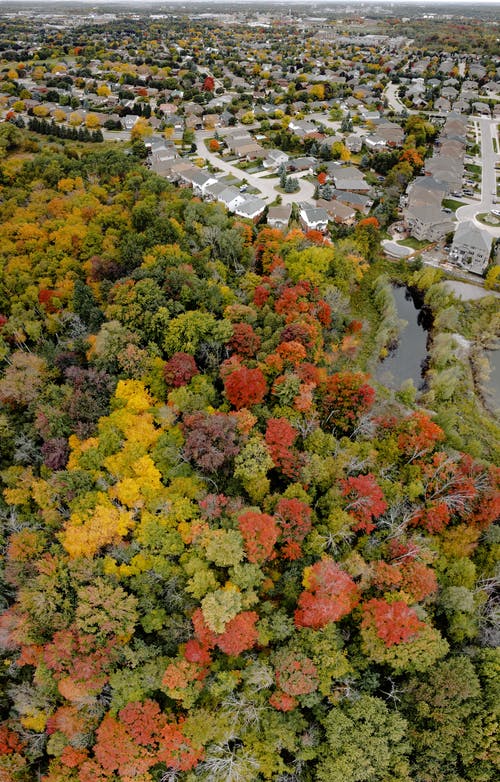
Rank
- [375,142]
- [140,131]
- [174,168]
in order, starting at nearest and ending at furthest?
[174,168] → [140,131] → [375,142]

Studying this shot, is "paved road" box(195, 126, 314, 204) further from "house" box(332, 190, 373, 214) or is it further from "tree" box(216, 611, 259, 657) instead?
"tree" box(216, 611, 259, 657)

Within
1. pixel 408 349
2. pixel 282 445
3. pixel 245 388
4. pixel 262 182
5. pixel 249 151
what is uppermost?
Answer: pixel 249 151

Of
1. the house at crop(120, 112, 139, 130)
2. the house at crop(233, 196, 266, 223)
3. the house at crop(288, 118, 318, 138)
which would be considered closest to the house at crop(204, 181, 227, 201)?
the house at crop(233, 196, 266, 223)

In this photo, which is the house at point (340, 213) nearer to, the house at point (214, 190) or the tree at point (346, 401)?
the house at point (214, 190)

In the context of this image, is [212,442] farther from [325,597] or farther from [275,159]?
[275,159]

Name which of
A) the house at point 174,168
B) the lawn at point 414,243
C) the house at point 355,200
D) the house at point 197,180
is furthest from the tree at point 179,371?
the house at point 174,168

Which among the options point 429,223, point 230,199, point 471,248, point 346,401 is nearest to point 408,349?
point 471,248
